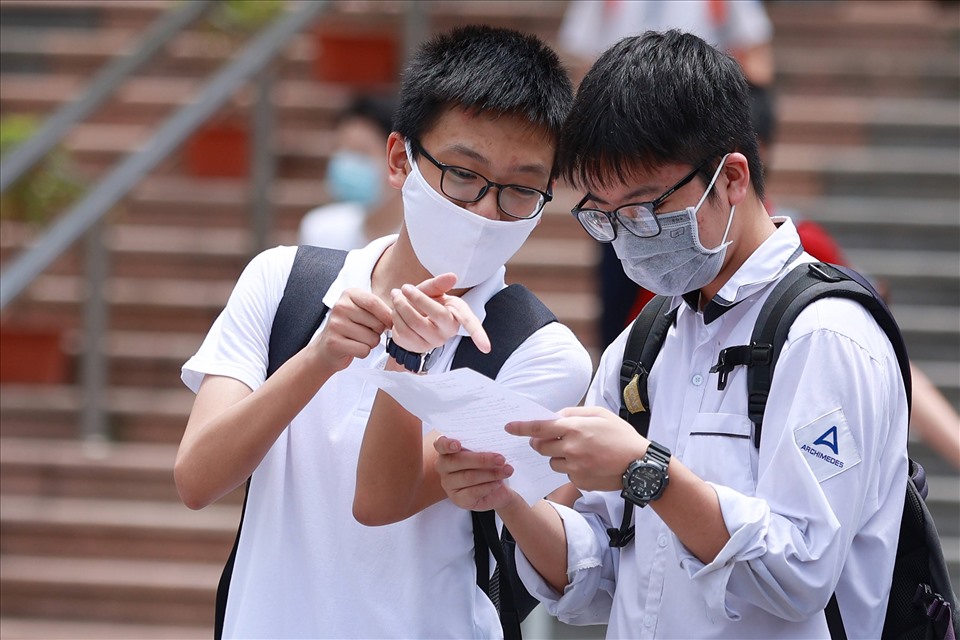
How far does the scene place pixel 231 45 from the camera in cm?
769

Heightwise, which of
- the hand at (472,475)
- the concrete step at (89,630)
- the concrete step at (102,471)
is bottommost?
the concrete step at (89,630)

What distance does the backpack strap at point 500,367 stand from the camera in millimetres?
2678

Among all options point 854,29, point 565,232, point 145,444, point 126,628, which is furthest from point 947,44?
point 126,628

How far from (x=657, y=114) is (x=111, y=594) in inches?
184

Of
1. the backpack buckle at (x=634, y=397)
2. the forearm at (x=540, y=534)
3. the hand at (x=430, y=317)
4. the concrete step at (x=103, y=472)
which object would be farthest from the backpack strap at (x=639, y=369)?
the concrete step at (x=103, y=472)

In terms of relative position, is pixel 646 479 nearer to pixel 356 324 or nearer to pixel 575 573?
pixel 575 573

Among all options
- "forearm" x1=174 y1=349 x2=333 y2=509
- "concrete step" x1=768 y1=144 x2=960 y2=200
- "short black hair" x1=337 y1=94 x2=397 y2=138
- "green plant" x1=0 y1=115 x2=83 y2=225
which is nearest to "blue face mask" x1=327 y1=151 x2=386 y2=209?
"short black hair" x1=337 y1=94 x2=397 y2=138

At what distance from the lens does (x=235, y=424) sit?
2.54m

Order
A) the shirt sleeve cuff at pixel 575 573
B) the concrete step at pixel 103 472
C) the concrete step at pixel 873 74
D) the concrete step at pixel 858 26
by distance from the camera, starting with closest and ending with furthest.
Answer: the shirt sleeve cuff at pixel 575 573 < the concrete step at pixel 103 472 < the concrete step at pixel 873 74 < the concrete step at pixel 858 26

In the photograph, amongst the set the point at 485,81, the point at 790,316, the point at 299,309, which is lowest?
the point at 299,309

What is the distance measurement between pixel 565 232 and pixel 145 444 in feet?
7.81

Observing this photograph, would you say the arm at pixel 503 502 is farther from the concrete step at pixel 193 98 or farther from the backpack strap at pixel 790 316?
the concrete step at pixel 193 98

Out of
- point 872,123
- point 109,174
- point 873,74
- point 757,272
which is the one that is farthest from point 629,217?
point 873,74

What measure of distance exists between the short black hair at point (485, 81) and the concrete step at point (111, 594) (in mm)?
3969
